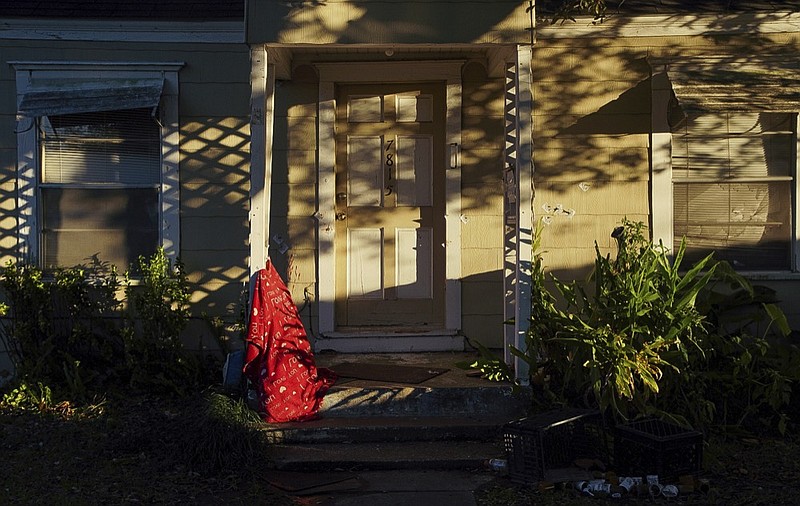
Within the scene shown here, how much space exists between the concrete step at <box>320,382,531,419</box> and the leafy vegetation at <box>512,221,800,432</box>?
28 centimetres

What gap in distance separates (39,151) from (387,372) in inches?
133

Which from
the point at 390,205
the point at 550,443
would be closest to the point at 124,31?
the point at 390,205

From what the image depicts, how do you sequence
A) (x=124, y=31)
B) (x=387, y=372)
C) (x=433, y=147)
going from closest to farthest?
(x=387, y=372) < (x=124, y=31) < (x=433, y=147)

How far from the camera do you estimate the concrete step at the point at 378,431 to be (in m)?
5.85

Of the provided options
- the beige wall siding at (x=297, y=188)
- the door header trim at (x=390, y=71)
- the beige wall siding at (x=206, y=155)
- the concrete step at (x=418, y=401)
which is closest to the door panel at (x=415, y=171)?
the door header trim at (x=390, y=71)

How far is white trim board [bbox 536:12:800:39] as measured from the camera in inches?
285

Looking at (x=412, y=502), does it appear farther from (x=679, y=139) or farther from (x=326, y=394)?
(x=679, y=139)

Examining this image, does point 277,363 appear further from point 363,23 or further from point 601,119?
point 601,119

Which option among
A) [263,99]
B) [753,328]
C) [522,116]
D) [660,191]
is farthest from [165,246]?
[753,328]

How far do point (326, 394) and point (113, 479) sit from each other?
1.50 m

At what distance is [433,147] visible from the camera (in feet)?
24.6

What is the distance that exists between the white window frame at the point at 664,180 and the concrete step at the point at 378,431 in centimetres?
239

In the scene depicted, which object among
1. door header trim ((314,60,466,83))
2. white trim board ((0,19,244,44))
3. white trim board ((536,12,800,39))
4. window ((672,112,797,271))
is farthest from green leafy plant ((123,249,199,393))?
window ((672,112,797,271))

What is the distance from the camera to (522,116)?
622 centimetres
